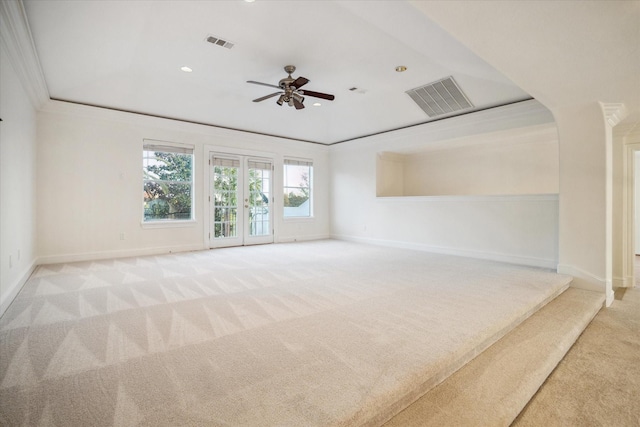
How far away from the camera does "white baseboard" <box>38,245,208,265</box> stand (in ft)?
15.9

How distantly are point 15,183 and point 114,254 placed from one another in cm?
226

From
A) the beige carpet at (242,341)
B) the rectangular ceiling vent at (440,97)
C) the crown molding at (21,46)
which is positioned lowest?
the beige carpet at (242,341)

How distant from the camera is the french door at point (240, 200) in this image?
261 inches

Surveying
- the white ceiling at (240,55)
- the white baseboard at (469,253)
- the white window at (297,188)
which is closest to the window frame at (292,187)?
the white window at (297,188)

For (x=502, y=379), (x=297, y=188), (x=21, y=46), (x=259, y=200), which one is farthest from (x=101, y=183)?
(x=502, y=379)

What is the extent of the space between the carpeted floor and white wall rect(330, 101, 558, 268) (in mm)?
2037

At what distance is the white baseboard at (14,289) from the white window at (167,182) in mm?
2010

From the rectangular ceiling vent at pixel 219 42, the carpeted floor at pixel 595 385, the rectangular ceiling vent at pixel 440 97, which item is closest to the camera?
the carpeted floor at pixel 595 385

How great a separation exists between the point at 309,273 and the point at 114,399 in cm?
282

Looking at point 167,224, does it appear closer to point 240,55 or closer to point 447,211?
point 240,55

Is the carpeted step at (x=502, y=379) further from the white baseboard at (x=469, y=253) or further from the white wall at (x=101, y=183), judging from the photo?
the white wall at (x=101, y=183)

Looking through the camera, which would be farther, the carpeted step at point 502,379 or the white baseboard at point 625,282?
the white baseboard at point 625,282

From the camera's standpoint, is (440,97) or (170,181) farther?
(170,181)

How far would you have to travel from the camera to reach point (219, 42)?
368 centimetres
